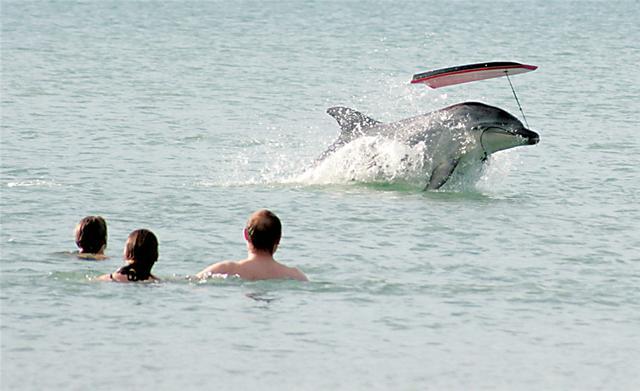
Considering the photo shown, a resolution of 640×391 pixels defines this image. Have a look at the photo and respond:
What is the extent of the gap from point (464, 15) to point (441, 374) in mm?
72561

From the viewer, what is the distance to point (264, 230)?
1391cm

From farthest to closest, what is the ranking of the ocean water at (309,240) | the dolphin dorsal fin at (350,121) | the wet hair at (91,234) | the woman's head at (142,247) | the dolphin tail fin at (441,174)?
the dolphin dorsal fin at (350,121) → the dolphin tail fin at (441,174) → the wet hair at (91,234) → the woman's head at (142,247) → the ocean water at (309,240)

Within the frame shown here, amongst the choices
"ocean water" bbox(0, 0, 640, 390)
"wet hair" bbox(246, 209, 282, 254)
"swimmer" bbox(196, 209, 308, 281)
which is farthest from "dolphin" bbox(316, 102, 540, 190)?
"wet hair" bbox(246, 209, 282, 254)

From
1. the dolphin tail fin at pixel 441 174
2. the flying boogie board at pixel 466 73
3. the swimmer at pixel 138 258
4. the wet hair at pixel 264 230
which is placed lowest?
the swimmer at pixel 138 258

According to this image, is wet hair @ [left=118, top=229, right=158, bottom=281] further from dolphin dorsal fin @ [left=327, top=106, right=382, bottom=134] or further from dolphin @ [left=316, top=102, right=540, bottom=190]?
dolphin dorsal fin @ [left=327, top=106, right=382, bottom=134]

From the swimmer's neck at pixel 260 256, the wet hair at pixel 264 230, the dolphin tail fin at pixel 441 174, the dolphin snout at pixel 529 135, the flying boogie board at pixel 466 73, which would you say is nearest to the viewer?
the wet hair at pixel 264 230

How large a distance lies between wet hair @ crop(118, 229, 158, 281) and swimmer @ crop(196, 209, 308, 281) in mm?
617

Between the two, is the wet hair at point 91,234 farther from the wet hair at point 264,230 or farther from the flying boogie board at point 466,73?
the flying boogie board at point 466,73

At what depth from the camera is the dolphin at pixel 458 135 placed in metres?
20.2

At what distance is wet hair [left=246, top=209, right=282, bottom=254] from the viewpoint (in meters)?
13.8

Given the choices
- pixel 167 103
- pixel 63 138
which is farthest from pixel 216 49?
pixel 63 138

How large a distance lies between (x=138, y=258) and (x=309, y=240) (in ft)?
11.7

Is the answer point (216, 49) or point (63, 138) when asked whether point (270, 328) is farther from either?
point (216, 49)

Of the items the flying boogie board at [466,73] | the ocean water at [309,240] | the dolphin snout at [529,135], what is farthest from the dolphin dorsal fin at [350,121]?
the dolphin snout at [529,135]
